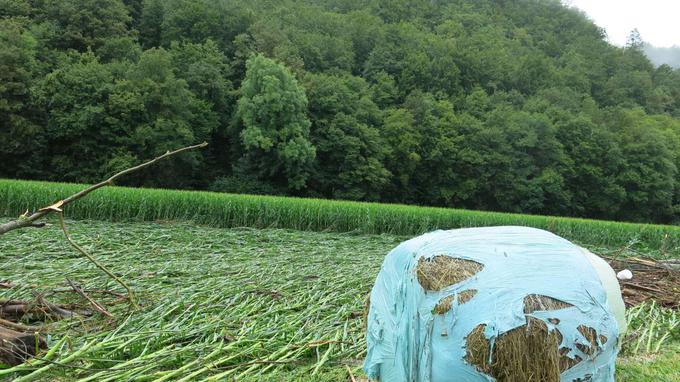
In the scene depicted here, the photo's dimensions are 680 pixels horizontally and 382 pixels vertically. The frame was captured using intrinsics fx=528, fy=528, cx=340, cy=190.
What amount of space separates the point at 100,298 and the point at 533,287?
3.79 metres

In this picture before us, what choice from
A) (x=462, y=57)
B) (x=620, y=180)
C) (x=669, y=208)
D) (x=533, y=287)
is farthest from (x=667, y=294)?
(x=462, y=57)

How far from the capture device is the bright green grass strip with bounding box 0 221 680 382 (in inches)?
126

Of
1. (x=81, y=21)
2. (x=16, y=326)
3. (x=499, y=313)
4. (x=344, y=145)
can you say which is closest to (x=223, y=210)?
Answer: (x=16, y=326)

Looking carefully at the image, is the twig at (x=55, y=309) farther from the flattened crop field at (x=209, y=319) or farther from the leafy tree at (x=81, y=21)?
the leafy tree at (x=81, y=21)

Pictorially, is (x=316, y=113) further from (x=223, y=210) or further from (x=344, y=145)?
(x=223, y=210)

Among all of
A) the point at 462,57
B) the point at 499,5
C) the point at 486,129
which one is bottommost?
the point at 486,129

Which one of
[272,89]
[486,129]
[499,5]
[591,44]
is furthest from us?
[499,5]

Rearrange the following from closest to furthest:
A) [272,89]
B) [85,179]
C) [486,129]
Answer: [85,179]
[272,89]
[486,129]

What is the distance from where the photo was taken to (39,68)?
34.7m

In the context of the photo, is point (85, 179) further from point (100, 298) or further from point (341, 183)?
point (100, 298)

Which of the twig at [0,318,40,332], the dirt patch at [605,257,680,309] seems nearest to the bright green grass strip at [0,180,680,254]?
the dirt patch at [605,257,680,309]

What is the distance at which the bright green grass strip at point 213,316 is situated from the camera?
126 inches

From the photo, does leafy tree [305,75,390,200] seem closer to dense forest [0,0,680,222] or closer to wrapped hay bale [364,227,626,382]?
dense forest [0,0,680,222]

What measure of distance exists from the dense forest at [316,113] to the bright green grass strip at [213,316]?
26.1 m
